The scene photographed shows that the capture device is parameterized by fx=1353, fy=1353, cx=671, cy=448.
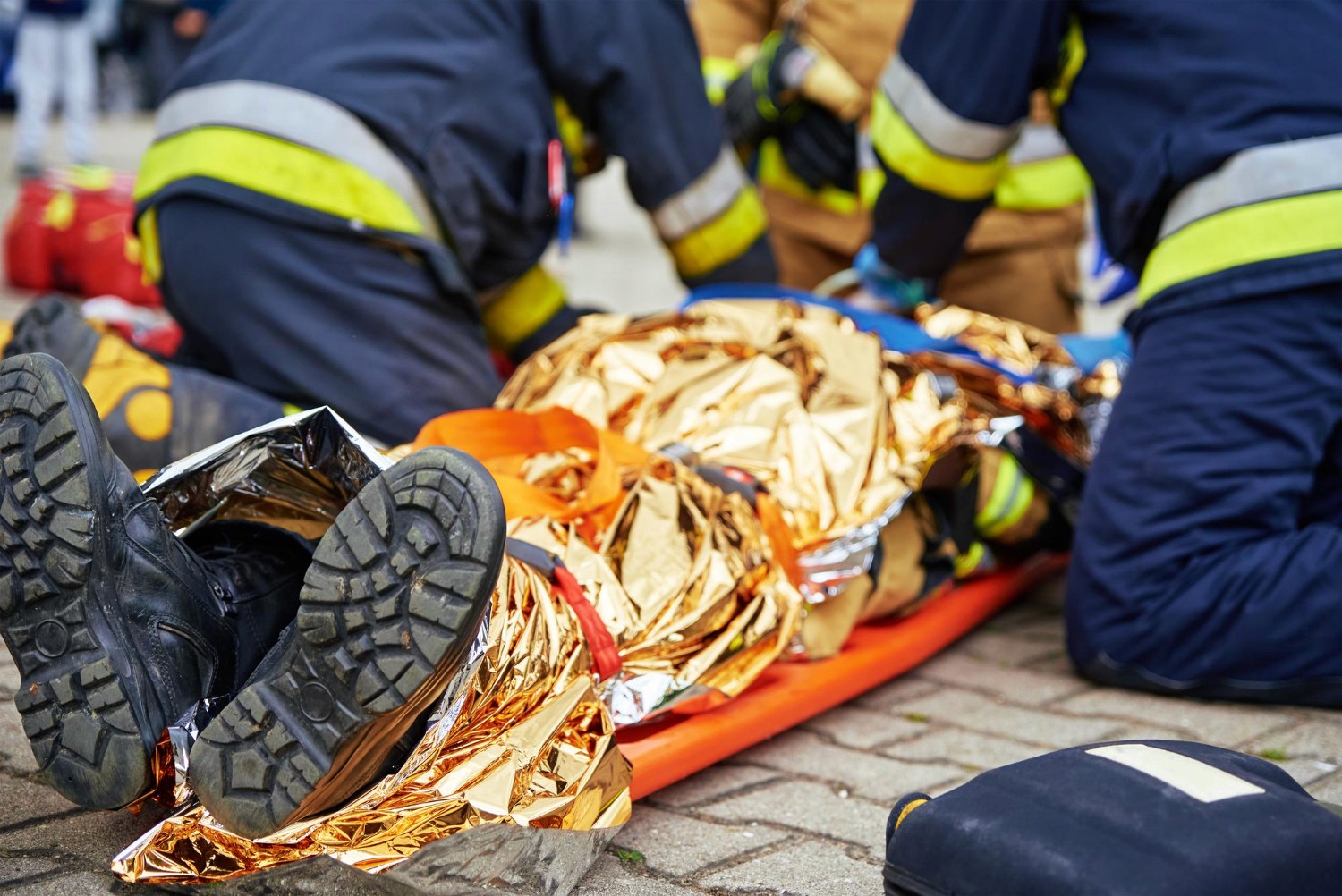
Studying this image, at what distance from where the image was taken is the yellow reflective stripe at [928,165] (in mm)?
2668

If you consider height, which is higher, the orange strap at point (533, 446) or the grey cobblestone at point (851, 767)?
the orange strap at point (533, 446)

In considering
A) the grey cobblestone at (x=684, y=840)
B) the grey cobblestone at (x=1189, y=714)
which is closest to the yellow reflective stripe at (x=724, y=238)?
the grey cobblestone at (x=1189, y=714)

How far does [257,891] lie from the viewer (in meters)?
1.42

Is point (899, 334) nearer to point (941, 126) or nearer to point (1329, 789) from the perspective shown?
point (941, 126)

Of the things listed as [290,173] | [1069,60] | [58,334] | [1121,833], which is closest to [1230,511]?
[1069,60]

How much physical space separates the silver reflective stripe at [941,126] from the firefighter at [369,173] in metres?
0.45

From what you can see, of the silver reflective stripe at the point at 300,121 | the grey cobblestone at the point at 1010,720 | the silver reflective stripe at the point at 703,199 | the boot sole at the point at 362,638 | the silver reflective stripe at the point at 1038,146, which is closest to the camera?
the boot sole at the point at 362,638

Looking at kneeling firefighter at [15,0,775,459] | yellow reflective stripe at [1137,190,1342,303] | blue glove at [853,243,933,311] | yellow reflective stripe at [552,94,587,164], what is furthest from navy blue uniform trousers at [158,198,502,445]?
yellow reflective stripe at [1137,190,1342,303]

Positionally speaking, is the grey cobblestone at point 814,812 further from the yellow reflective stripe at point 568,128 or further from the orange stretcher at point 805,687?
the yellow reflective stripe at point 568,128

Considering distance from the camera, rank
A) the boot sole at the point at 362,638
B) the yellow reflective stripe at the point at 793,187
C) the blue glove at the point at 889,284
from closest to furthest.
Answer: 1. the boot sole at the point at 362,638
2. the blue glove at the point at 889,284
3. the yellow reflective stripe at the point at 793,187

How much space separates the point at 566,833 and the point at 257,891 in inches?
12.9

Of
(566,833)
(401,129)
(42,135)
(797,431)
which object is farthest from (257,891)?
(42,135)

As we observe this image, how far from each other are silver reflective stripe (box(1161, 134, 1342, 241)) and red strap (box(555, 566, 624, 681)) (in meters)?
1.21

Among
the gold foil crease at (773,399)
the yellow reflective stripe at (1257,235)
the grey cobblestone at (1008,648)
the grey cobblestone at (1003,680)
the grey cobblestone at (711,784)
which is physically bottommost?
the grey cobblestone at (1008,648)
